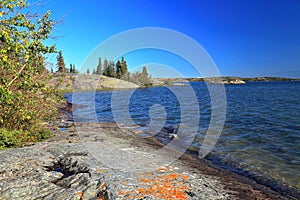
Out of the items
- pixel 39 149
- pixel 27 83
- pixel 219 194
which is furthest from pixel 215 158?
pixel 27 83

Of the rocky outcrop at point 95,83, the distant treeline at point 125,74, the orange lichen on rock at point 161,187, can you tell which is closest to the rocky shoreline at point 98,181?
the orange lichen on rock at point 161,187

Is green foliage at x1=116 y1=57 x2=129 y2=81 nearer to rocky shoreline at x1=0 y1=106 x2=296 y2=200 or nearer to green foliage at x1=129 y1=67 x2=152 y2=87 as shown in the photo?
green foliage at x1=129 y1=67 x2=152 y2=87

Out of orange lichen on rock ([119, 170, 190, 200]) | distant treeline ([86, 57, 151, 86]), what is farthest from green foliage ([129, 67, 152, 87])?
orange lichen on rock ([119, 170, 190, 200])

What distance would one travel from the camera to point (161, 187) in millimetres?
6996

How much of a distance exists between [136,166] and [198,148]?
23.7ft

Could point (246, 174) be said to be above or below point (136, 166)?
below

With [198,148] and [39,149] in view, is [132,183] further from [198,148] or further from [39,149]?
[198,148]

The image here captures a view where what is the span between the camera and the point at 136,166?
8.93 meters

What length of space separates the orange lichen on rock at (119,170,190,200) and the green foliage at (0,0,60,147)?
591 cm

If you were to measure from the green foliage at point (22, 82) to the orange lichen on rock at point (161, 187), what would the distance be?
19.4ft

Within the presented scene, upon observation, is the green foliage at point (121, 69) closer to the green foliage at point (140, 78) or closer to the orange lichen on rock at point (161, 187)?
the green foliage at point (140, 78)

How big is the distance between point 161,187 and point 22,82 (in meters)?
7.70

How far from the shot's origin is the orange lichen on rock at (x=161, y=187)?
21.1 feet

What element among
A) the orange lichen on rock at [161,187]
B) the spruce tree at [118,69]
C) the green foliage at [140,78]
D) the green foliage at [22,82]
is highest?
the spruce tree at [118,69]
